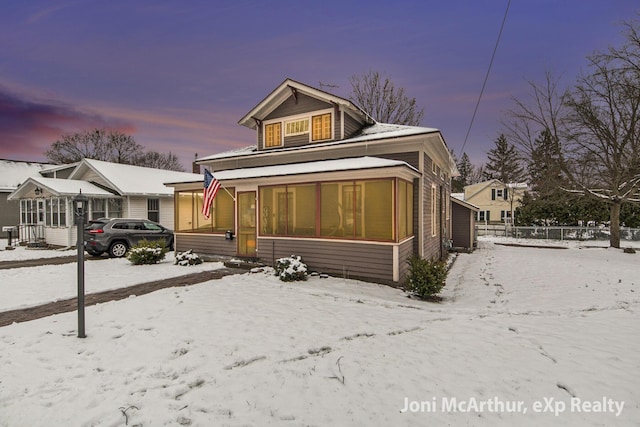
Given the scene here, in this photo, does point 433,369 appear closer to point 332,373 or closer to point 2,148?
point 332,373

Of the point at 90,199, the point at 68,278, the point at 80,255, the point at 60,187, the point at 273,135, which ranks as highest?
the point at 273,135

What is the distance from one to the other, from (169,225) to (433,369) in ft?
66.8

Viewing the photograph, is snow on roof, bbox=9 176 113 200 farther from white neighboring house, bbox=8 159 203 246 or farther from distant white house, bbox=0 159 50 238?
distant white house, bbox=0 159 50 238

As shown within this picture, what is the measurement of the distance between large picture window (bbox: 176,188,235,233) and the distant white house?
21.5 m

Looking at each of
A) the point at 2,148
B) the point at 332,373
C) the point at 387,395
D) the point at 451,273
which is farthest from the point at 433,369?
the point at 2,148

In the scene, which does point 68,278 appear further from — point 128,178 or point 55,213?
point 128,178

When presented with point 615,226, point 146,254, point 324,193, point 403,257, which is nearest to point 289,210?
point 324,193

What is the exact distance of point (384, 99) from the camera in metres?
25.9

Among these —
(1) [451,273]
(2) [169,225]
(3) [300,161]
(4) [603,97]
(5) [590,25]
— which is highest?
(5) [590,25]

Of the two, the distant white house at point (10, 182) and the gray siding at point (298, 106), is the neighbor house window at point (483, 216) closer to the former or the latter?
the gray siding at point (298, 106)

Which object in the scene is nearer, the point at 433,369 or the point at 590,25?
the point at 433,369

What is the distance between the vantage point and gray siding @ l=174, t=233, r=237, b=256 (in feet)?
38.3

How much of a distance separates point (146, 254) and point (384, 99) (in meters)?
22.7

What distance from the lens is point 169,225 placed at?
66.5 ft
